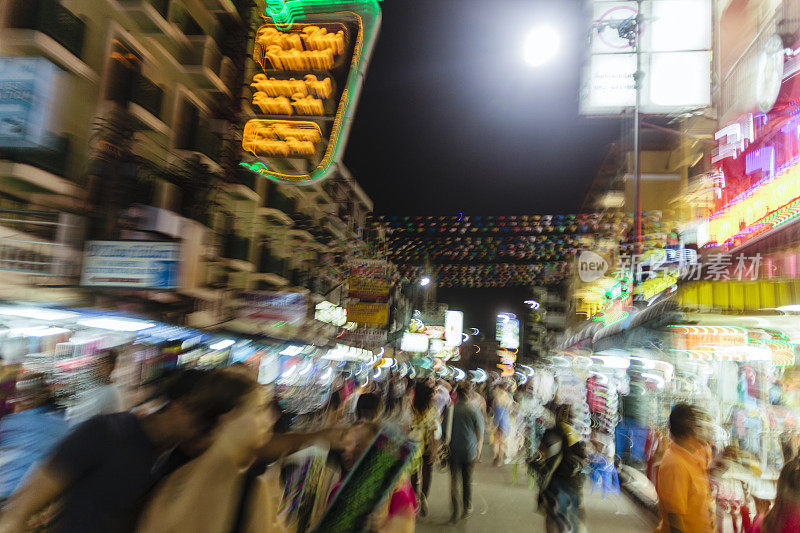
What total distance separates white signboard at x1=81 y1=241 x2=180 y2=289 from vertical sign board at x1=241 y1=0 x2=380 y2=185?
10.9 ft

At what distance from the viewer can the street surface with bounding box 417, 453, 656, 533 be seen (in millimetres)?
7512

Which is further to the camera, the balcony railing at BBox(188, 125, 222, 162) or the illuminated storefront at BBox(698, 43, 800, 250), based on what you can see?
the balcony railing at BBox(188, 125, 222, 162)

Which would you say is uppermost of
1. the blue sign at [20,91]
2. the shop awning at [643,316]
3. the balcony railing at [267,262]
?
the blue sign at [20,91]

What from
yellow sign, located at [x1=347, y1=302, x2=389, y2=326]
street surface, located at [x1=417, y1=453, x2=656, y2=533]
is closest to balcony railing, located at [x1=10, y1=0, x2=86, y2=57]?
street surface, located at [x1=417, y1=453, x2=656, y2=533]

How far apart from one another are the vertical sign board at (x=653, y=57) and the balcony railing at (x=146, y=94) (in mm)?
10854

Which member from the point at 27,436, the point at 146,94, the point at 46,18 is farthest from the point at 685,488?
the point at 146,94

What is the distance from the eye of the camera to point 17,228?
8812 mm

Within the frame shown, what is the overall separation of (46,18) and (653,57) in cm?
1321

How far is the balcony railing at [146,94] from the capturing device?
448 inches

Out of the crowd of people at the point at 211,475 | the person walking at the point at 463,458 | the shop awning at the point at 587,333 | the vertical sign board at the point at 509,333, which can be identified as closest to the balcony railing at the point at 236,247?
the person walking at the point at 463,458

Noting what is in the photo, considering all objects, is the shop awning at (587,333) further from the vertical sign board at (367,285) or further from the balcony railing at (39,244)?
the balcony railing at (39,244)

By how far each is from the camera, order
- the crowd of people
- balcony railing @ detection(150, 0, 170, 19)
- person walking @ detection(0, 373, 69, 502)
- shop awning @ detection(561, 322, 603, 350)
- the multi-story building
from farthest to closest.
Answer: shop awning @ detection(561, 322, 603, 350) → balcony railing @ detection(150, 0, 170, 19) → the multi-story building → person walking @ detection(0, 373, 69, 502) → the crowd of people

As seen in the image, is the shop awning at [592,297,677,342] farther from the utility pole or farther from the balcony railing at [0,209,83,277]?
the balcony railing at [0,209,83,277]

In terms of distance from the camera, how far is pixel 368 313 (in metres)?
20.5
